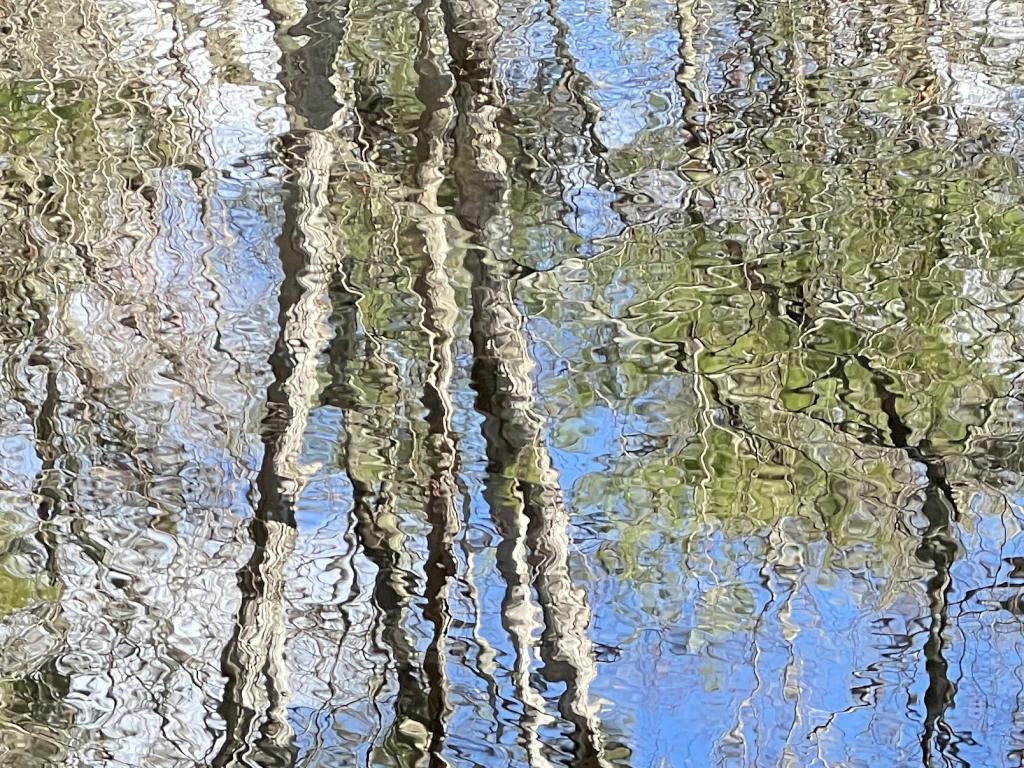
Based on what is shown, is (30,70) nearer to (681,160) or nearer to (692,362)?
(681,160)

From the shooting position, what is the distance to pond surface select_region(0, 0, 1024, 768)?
1284 millimetres

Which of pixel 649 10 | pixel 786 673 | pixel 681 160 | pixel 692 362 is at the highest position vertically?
pixel 649 10

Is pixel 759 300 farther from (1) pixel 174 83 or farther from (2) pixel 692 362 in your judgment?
(1) pixel 174 83

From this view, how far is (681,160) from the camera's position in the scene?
2191mm

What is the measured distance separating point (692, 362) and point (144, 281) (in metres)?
0.97

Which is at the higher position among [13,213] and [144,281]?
[13,213]

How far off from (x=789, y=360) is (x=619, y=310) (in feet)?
0.96

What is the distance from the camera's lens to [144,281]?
1945mm

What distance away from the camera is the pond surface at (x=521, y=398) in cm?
128

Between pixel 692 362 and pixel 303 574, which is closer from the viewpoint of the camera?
pixel 303 574

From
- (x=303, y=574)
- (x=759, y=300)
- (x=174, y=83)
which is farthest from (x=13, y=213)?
(x=759, y=300)

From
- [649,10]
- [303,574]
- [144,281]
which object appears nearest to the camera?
[303,574]

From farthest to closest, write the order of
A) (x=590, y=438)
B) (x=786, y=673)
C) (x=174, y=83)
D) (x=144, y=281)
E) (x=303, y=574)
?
(x=174, y=83)
(x=144, y=281)
(x=590, y=438)
(x=303, y=574)
(x=786, y=673)

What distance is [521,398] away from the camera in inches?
66.6
